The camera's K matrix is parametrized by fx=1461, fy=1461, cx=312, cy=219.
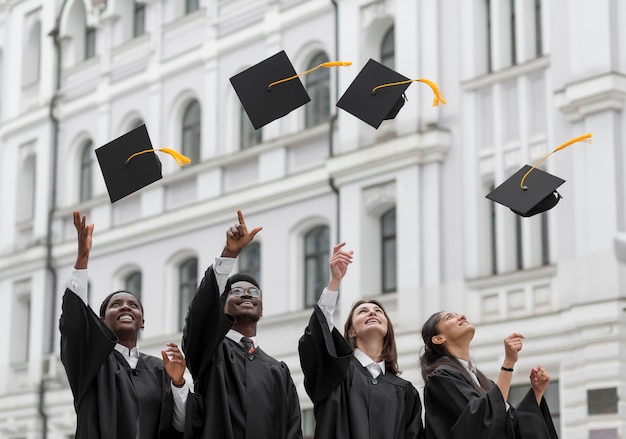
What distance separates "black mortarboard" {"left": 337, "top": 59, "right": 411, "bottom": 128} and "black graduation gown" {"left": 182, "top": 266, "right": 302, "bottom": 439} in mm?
2036

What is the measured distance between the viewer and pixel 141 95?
29.3 meters

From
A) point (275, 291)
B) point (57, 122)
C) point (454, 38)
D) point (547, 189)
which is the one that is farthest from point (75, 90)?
point (547, 189)

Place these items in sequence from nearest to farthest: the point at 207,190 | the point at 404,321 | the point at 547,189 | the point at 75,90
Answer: the point at 547,189 → the point at 404,321 → the point at 207,190 → the point at 75,90

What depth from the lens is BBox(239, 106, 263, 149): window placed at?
26.4 m

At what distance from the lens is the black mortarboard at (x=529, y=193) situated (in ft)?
32.3

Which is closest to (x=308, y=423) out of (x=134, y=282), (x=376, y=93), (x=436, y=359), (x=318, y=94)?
(x=318, y=94)

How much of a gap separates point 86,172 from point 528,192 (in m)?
21.4

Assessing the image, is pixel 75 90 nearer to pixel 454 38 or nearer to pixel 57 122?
pixel 57 122

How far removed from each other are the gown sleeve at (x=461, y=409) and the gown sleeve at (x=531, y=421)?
11 centimetres

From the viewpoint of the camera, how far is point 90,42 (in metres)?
31.6

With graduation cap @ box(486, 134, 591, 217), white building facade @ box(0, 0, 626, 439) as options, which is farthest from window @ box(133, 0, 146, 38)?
graduation cap @ box(486, 134, 591, 217)

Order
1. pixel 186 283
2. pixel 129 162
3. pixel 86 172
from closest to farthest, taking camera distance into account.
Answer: pixel 129 162 → pixel 186 283 → pixel 86 172

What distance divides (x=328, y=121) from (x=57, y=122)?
8.99m

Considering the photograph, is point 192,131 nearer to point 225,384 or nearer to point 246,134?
point 246,134
